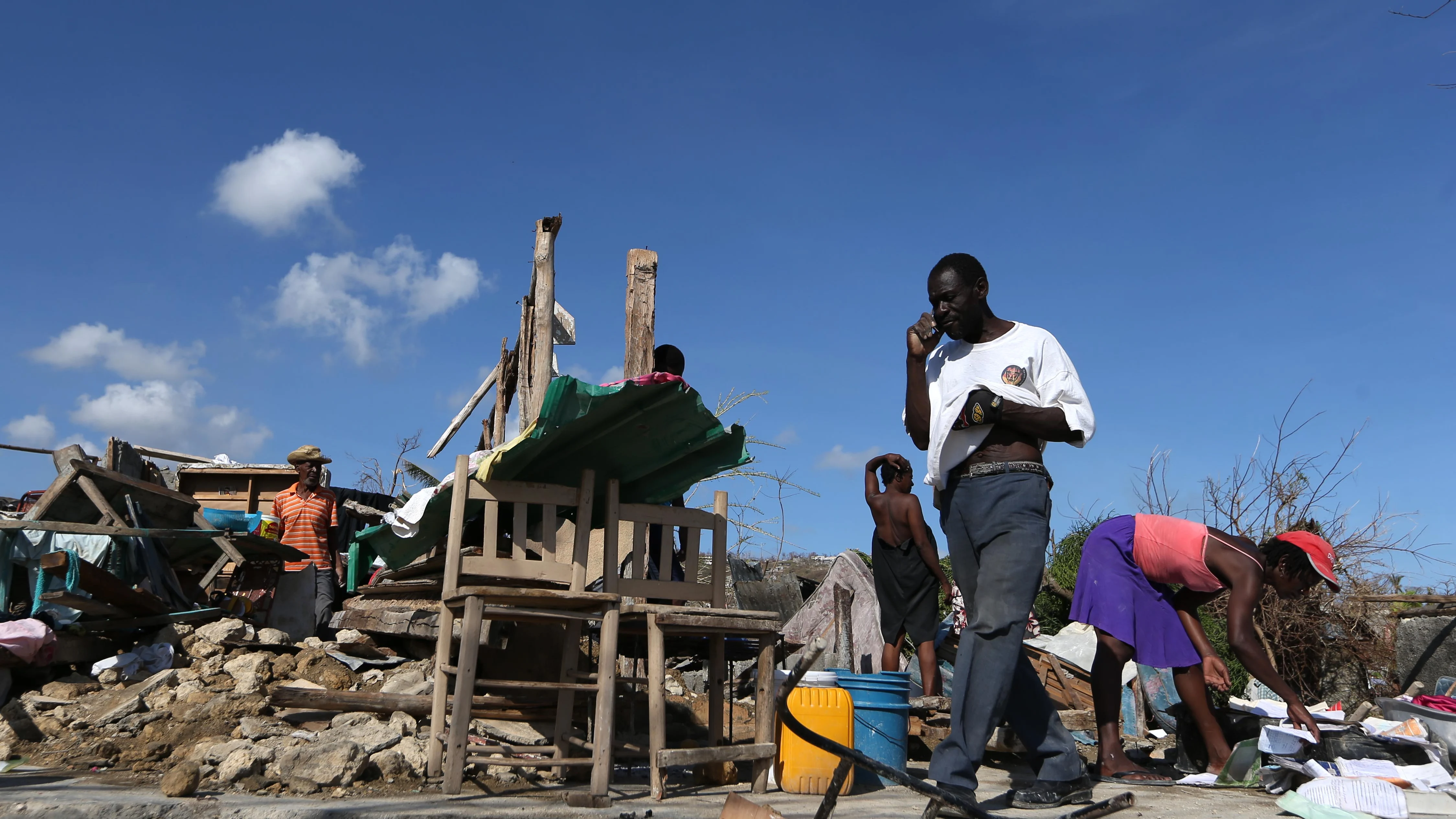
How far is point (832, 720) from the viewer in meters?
3.83

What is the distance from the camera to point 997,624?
2973 millimetres

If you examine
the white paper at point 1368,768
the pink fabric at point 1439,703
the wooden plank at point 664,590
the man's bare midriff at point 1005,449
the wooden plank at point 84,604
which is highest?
the man's bare midriff at point 1005,449

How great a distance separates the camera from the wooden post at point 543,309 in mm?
7020

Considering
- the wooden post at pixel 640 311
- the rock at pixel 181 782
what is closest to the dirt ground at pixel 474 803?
the rock at pixel 181 782

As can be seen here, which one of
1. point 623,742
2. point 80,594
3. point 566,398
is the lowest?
point 623,742

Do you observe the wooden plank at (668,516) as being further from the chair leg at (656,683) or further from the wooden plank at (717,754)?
the wooden plank at (717,754)

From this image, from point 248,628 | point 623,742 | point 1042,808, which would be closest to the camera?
point 1042,808

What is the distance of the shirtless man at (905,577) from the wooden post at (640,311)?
1920 mm

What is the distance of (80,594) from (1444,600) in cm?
948

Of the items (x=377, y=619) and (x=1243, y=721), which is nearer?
(x=1243, y=721)

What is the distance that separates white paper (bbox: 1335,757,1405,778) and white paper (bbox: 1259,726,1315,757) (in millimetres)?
121

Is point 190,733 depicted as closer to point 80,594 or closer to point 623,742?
point 80,594

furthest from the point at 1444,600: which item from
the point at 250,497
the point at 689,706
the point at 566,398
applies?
the point at 250,497

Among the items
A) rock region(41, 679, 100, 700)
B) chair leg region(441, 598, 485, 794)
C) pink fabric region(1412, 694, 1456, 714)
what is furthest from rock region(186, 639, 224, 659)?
pink fabric region(1412, 694, 1456, 714)
